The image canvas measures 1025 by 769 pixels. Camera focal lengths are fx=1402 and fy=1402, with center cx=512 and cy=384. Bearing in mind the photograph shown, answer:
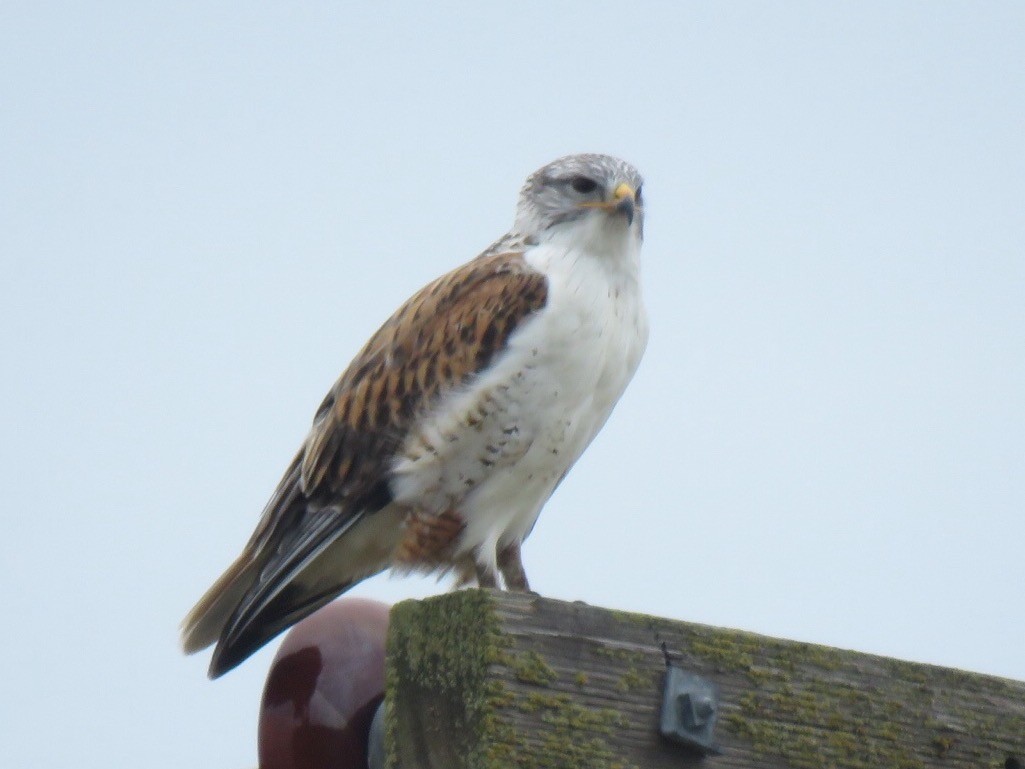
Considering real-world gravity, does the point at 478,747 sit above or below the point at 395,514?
below

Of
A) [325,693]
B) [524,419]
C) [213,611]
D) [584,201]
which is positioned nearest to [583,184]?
[584,201]

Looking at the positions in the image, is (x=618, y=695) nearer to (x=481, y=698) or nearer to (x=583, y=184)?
(x=481, y=698)

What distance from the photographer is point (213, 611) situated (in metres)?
3.99

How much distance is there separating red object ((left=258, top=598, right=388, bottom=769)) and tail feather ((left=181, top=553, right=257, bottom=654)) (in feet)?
5.16

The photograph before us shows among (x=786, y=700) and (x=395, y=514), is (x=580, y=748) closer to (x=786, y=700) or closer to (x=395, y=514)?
(x=786, y=700)

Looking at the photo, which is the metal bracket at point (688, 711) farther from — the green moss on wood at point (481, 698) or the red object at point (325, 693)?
the red object at point (325, 693)

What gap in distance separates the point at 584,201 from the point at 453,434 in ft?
3.61

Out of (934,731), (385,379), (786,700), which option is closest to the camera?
(786,700)

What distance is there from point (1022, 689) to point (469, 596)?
1057 millimetres

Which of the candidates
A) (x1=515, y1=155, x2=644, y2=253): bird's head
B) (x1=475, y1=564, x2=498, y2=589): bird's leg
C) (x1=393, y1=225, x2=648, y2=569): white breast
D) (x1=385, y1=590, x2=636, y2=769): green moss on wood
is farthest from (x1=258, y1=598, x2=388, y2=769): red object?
(x1=515, y1=155, x2=644, y2=253): bird's head

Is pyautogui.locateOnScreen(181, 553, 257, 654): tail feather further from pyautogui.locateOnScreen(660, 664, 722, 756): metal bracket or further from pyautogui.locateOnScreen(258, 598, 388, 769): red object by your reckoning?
pyautogui.locateOnScreen(660, 664, 722, 756): metal bracket

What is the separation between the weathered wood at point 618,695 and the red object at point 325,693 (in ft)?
1.35

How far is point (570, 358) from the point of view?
3.79 meters

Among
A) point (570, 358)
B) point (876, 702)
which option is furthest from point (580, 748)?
point (570, 358)
